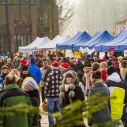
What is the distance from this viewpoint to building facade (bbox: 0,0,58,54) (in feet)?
152

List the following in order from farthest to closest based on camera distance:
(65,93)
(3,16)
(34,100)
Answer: (3,16) → (65,93) → (34,100)

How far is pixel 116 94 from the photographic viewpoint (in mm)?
5031

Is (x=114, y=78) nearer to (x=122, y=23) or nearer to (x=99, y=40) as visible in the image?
(x=99, y=40)

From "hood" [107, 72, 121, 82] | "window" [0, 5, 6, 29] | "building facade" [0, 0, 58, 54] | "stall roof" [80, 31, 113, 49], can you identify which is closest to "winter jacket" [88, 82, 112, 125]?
"hood" [107, 72, 121, 82]

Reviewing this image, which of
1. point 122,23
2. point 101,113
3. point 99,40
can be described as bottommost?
point 101,113

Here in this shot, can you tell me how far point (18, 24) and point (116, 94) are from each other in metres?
44.3

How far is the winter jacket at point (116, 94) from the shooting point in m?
4.93

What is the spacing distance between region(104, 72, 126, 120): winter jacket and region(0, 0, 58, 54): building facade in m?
40.7

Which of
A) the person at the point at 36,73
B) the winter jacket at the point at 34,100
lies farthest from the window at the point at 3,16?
the winter jacket at the point at 34,100

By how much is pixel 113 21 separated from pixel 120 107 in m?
48.2

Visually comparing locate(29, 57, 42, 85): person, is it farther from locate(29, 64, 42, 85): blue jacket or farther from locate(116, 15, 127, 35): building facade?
locate(116, 15, 127, 35): building facade

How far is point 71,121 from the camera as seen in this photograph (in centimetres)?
89

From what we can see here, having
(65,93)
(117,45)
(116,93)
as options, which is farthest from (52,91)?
Result: (117,45)

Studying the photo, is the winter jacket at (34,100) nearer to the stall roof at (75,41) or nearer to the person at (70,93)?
the person at (70,93)
